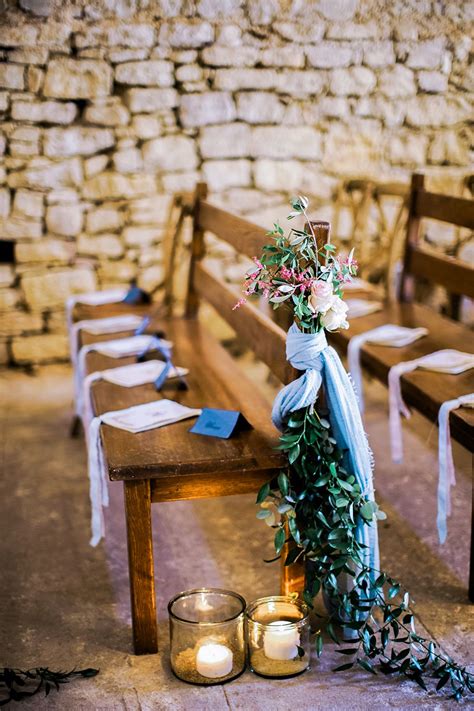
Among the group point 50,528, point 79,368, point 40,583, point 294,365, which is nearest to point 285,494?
point 294,365

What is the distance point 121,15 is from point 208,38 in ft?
1.71

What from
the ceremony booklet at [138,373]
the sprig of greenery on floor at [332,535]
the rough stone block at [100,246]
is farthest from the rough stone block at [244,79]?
the sprig of greenery on floor at [332,535]

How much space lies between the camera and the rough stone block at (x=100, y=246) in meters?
5.35

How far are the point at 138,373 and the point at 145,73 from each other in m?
2.41

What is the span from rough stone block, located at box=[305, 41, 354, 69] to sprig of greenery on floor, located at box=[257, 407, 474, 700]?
3380mm

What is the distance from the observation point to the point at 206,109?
5293 millimetres

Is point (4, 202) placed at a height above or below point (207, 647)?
above

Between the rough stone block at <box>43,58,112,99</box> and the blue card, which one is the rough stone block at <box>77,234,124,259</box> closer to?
the rough stone block at <box>43,58,112,99</box>

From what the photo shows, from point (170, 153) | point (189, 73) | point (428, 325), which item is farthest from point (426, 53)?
point (428, 325)

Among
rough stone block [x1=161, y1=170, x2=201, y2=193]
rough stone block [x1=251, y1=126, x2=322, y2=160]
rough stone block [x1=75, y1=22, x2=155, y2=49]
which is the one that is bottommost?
rough stone block [x1=161, y1=170, x2=201, y2=193]

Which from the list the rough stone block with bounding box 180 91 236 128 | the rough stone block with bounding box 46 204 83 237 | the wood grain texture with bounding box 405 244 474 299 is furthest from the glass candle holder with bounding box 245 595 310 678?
the rough stone block with bounding box 180 91 236 128

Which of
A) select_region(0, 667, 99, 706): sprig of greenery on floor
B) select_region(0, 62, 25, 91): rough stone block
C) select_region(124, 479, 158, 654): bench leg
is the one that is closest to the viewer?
select_region(0, 667, 99, 706): sprig of greenery on floor

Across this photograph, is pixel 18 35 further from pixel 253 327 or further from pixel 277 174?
pixel 253 327

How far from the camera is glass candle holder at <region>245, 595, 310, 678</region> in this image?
8.21 ft
